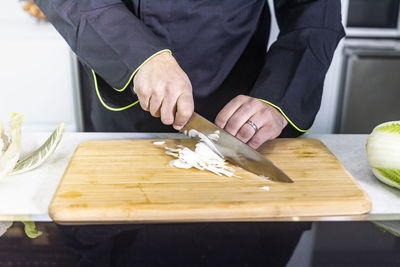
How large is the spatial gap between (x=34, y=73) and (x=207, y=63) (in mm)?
1292

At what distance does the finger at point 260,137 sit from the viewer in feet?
2.86

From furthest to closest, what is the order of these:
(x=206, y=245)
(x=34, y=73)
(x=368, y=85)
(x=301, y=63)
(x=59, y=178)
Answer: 1. (x=34, y=73)
2. (x=368, y=85)
3. (x=301, y=63)
4. (x=59, y=178)
5. (x=206, y=245)

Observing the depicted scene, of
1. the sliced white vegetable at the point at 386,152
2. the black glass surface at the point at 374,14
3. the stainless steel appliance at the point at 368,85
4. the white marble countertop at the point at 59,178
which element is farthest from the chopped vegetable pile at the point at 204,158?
the black glass surface at the point at 374,14

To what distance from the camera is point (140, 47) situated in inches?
34.6

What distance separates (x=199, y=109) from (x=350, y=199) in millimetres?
554

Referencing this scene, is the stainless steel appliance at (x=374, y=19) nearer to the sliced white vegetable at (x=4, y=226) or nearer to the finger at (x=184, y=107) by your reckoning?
the finger at (x=184, y=107)

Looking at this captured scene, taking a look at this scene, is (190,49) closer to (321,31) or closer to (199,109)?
(199,109)

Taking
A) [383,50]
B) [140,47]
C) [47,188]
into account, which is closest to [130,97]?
[140,47]

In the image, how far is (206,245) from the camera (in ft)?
1.95

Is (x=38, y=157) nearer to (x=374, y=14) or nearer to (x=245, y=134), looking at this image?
(x=245, y=134)

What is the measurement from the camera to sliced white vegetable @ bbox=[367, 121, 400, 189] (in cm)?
73

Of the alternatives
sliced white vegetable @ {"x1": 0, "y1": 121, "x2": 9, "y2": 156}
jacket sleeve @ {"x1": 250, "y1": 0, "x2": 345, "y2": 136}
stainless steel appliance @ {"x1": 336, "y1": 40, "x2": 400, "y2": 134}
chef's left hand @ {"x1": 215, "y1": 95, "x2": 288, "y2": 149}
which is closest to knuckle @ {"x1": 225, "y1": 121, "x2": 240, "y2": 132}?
chef's left hand @ {"x1": 215, "y1": 95, "x2": 288, "y2": 149}

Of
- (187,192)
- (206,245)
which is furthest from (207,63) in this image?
(206,245)

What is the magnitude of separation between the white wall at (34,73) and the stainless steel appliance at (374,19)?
4.57ft
